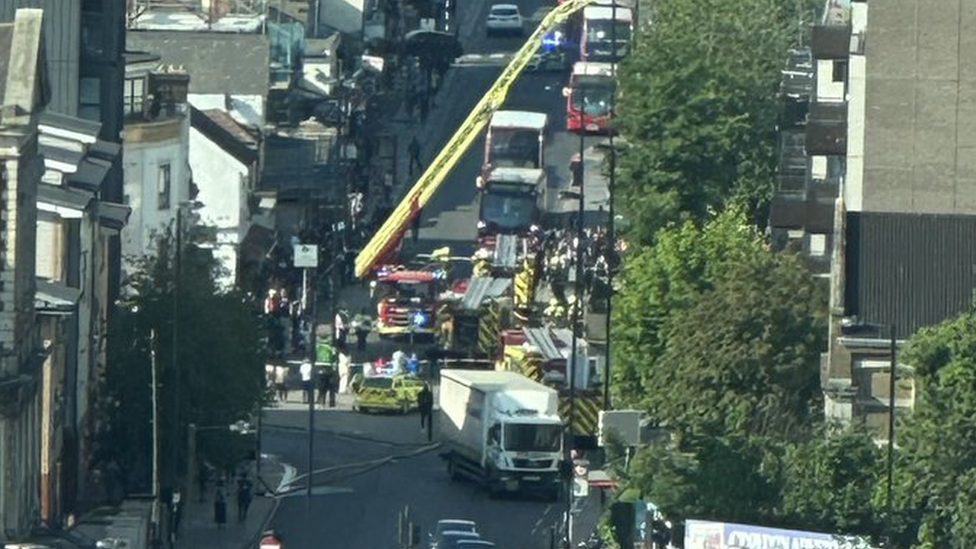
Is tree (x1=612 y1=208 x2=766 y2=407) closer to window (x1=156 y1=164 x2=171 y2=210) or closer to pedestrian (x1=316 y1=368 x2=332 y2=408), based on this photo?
pedestrian (x1=316 y1=368 x2=332 y2=408)

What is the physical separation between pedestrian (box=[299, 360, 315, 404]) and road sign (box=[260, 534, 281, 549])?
20750 millimetres

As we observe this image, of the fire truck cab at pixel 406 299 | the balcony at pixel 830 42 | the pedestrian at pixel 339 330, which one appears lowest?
the pedestrian at pixel 339 330

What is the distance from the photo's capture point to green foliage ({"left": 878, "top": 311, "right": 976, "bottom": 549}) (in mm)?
136000

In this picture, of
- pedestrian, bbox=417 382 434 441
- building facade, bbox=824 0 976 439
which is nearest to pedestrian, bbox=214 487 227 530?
building facade, bbox=824 0 976 439

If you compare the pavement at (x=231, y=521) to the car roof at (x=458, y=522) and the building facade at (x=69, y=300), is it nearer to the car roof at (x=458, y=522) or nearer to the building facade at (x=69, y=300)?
the building facade at (x=69, y=300)

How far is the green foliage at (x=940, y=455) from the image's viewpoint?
13600 centimetres

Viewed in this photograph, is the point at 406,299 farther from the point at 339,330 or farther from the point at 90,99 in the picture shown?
the point at 90,99

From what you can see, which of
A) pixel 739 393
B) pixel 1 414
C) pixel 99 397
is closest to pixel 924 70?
pixel 739 393

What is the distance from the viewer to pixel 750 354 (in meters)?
151

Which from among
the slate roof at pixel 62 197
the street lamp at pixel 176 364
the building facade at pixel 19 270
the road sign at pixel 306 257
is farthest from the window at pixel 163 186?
the building facade at pixel 19 270

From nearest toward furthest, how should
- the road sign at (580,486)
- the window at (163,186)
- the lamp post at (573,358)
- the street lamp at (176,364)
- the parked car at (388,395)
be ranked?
1. the lamp post at (573,358)
2. the street lamp at (176,364)
3. the road sign at (580,486)
4. the parked car at (388,395)
5. the window at (163,186)

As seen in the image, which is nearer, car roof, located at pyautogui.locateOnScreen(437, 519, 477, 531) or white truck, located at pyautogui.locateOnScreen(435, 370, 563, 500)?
car roof, located at pyautogui.locateOnScreen(437, 519, 477, 531)

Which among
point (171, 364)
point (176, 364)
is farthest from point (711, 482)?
point (171, 364)

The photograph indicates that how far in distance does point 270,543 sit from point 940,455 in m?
15.2
